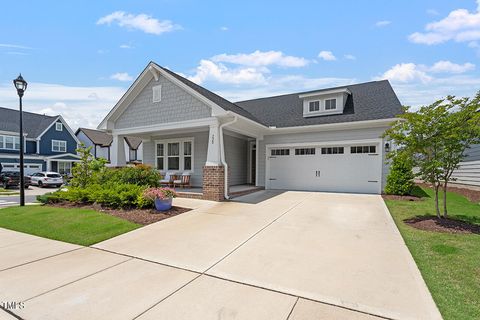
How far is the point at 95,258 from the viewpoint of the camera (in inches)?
171

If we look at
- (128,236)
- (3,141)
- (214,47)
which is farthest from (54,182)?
(128,236)

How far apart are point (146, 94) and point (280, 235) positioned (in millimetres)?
10054

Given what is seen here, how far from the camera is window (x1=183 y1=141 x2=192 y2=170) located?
13859 mm

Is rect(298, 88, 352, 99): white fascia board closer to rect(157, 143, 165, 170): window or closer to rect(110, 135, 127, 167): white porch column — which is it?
rect(157, 143, 165, 170): window

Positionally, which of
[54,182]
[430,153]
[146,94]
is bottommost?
[54,182]

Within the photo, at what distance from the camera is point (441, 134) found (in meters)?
6.31

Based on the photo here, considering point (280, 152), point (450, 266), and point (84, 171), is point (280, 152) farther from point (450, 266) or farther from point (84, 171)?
point (450, 266)

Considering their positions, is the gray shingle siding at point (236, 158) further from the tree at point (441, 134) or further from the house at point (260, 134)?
the tree at point (441, 134)

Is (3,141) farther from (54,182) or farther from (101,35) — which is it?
(101,35)

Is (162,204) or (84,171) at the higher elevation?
(84,171)

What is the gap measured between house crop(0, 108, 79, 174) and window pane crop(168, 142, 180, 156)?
2274 cm

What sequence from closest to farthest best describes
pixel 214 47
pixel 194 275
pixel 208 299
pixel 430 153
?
1. pixel 208 299
2. pixel 194 275
3. pixel 430 153
4. pixel 214 47

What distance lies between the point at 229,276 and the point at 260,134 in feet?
35.5

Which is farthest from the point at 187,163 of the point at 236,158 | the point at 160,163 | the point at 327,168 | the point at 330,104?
the point at 330,104
